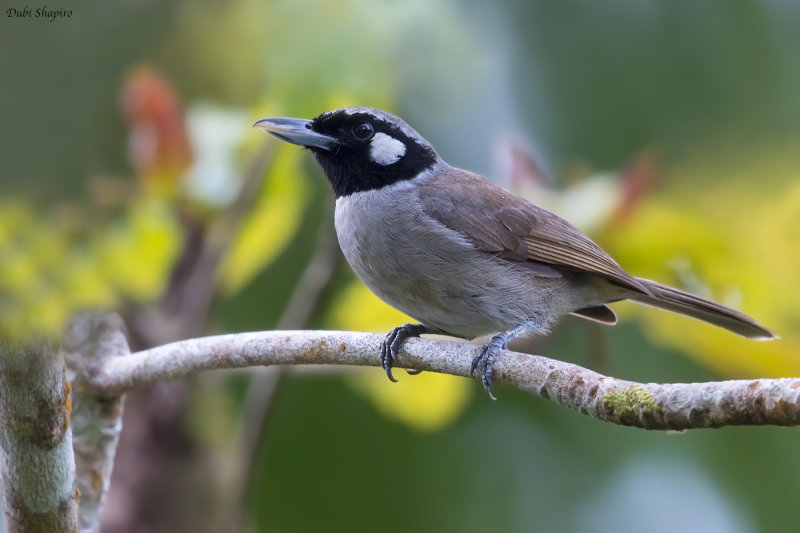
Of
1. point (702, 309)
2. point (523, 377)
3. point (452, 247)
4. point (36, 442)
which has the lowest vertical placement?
point (36, 442)

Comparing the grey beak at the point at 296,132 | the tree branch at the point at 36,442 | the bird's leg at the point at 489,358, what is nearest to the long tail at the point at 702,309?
the bird's leg at the point at 489,358

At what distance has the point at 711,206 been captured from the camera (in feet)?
12.5

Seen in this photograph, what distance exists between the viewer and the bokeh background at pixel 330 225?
3.38 meters

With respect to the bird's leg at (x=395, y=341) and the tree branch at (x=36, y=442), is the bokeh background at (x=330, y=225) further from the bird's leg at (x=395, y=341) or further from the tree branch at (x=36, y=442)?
the bird's leg at (x=395, y=341)

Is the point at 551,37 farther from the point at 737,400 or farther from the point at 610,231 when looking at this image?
the point at 737,400

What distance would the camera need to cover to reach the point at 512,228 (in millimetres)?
3631

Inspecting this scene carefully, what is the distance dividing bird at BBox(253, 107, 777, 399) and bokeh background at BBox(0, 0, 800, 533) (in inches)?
4.0

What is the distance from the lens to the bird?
3.32 m

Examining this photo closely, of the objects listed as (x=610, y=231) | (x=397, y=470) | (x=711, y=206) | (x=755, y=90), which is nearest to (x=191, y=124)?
(x=610, y=231)

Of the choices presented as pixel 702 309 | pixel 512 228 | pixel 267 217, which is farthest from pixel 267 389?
pixel 702 309

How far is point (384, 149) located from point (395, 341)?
1114 millimetres

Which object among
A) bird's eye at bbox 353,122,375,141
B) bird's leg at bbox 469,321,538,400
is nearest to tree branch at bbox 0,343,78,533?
bird's leg at bbox 469,321,538,400

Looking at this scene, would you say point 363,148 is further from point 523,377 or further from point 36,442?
point 36,442

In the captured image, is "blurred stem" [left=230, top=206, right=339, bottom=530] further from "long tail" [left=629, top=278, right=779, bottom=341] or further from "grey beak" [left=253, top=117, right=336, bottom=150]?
"long tail" [left=629, top=278, right=779, bottom=341]
